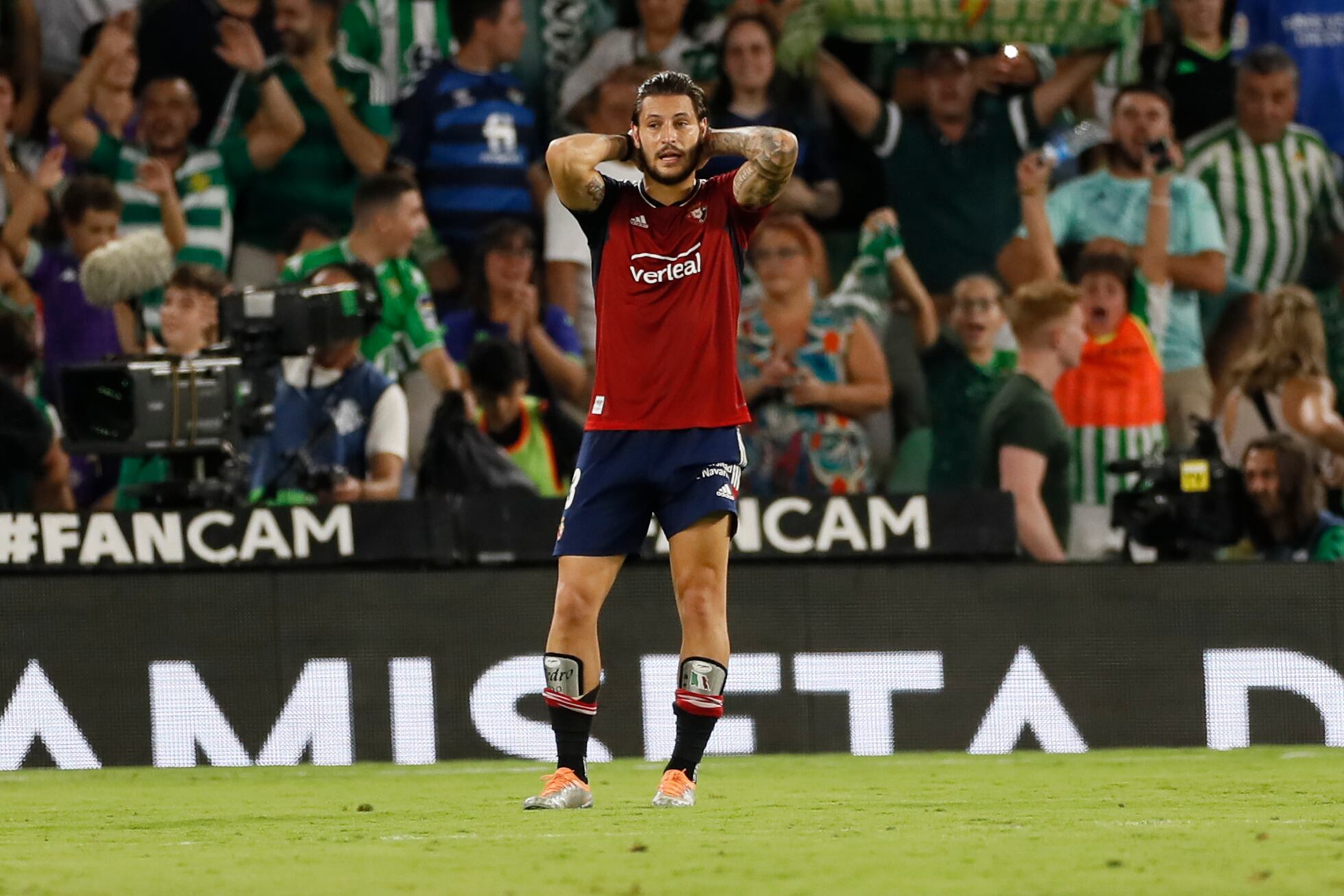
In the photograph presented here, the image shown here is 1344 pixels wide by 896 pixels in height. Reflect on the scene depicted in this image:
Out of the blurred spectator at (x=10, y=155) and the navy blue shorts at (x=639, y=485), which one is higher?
the blurred spectator at (x=10, y=155)

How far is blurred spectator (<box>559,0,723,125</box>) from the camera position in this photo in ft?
35.0

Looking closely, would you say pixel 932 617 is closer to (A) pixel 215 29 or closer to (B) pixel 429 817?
(B) pixel 429 817

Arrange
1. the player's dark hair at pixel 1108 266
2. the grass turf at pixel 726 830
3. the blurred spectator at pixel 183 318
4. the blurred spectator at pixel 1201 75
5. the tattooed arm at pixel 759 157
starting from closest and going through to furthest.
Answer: the grass turf at pixel 726 830 < the tattooed arm at pixel 759 157 < the blurred spectator at pixel 183 318 < the player's dark hair at pixel 1108 266 < the blurred spectator at pixel 1201 75

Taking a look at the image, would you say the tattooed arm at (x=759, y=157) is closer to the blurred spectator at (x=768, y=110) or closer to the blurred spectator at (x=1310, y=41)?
the blurred spectator at (x=768, y=110)

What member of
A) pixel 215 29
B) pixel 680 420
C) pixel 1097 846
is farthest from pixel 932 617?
pixel 215 29

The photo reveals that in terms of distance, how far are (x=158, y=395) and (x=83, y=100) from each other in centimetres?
286

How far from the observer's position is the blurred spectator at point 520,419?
31.7 feet

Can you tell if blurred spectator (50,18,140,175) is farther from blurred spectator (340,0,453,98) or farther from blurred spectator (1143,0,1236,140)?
blurred spectator (1143,0,1236,140)

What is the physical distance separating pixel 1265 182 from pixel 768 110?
9.00 ft

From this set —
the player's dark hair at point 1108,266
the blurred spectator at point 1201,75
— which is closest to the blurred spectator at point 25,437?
the player's dark hair at point 1108,266

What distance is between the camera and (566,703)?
18.7 feet

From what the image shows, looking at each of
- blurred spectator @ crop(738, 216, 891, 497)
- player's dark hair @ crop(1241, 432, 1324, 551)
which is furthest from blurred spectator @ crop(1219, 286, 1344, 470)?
blurred spectator @ crop(738, 216, 891, 497)

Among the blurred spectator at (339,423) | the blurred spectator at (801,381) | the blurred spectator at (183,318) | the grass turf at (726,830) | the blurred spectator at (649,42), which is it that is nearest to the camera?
the grass turf at (726,830)

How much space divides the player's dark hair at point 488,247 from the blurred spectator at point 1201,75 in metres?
3.51
